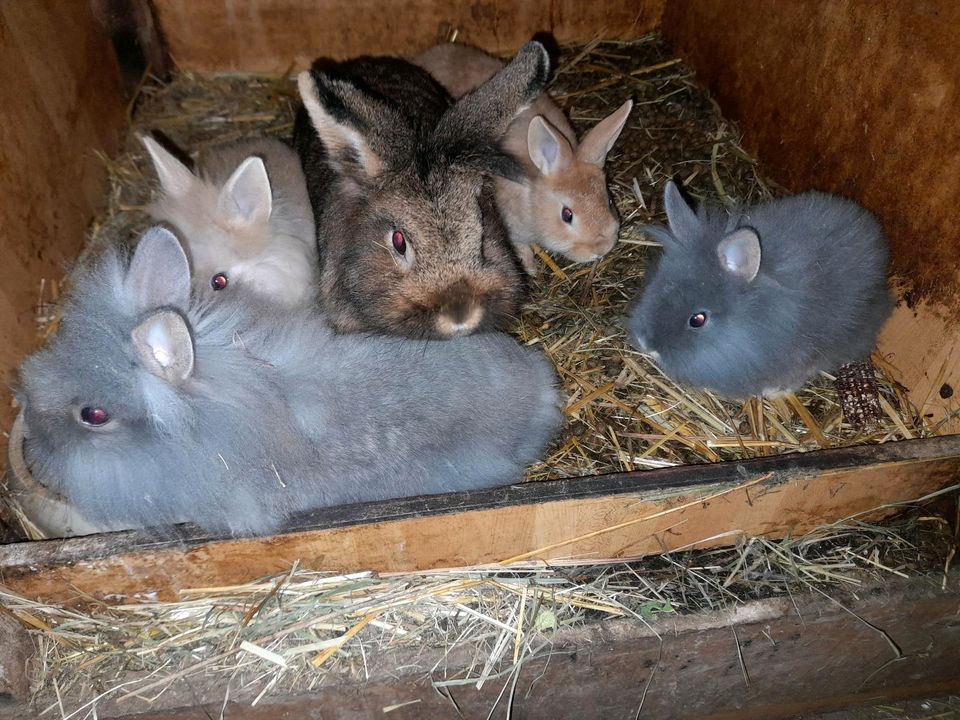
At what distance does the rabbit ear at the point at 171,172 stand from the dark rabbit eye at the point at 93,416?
1.18 m

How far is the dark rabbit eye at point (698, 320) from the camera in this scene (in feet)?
9.87

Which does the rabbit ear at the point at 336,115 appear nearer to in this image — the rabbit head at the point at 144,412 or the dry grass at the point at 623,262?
the rabbit head at the point at 144,412

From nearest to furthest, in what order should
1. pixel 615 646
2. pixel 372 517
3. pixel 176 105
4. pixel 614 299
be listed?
pixel 372 517 → pixel 615 646 → pixel 614 299 → pixel 176 105

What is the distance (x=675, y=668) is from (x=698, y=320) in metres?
1.33

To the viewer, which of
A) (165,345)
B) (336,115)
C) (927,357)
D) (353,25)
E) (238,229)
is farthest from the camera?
(353,25)

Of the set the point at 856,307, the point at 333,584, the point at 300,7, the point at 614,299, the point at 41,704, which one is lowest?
the point at 41,704

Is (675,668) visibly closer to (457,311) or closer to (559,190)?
(457,311)

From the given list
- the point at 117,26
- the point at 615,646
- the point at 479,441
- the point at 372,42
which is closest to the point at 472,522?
the point at 479,441

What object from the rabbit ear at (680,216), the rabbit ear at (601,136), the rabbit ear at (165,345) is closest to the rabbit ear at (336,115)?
the rabbit ear at (165,345)

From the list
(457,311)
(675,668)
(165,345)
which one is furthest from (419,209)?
(675,668)

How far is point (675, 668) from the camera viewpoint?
8.82 ft

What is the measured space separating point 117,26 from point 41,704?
365 cm

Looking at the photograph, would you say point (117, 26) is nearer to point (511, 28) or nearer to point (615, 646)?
point (511, 28)

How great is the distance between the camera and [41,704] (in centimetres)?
240
